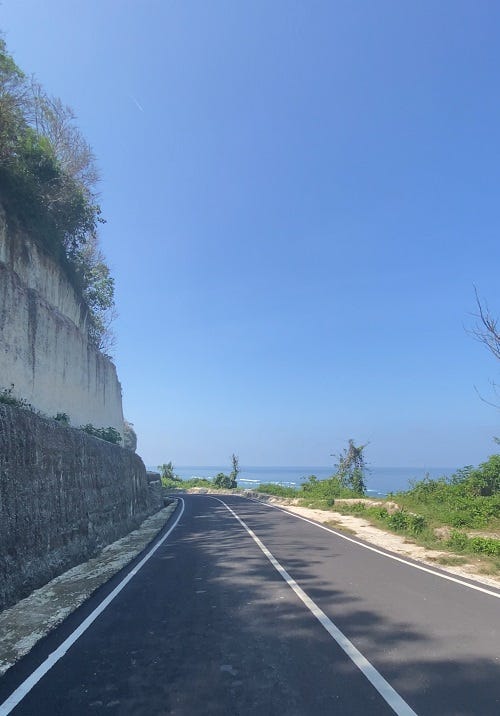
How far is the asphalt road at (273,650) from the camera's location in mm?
4043

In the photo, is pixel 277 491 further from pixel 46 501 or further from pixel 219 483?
pixel 46 501

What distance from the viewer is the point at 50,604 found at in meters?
7.07

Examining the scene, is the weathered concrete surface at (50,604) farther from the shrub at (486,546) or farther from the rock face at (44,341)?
the shrub at (486,546)

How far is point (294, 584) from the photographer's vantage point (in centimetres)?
827

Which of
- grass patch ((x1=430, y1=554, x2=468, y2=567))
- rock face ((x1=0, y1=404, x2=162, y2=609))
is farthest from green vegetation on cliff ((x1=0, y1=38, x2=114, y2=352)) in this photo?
grass patch ((x1=430, y1=554, x2=468, y2=567))

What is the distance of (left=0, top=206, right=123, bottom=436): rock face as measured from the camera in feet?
44.0

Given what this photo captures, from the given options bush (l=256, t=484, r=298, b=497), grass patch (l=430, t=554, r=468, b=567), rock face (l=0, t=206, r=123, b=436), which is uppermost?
rock face (l=0, t=206, r=123, b=436)

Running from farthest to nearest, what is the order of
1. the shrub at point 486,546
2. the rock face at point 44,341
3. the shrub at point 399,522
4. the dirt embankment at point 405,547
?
the shrub at point 399,522 → the rock face at point 44,341 → the shrub at point 486,546 → the dirt embankment at point 405,547

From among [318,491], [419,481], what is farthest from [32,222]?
[318,491]

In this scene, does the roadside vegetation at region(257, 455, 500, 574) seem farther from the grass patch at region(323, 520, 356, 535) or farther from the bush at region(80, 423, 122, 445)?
the bush at region(80, 423, 122, 445)

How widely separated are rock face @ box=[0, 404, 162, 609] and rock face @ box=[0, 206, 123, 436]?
2.94 meters

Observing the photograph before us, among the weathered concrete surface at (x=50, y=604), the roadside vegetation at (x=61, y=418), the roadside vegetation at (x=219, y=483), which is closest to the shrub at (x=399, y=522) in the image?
the weathered concrete surface at (x=50, y=604)

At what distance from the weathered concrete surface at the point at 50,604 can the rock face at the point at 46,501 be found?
0.70 ft

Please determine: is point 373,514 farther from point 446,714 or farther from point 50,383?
point 446,714
